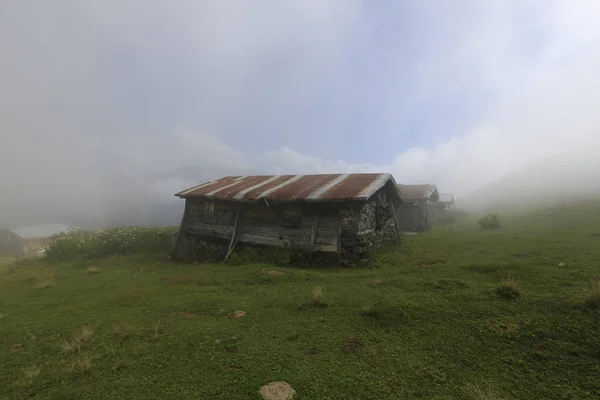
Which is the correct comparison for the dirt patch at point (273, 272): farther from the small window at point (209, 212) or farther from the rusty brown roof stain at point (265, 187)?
the small window at point (209, 212)

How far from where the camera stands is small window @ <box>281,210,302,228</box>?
1430cm

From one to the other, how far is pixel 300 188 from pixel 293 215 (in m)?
1.77

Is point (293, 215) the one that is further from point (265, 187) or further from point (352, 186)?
point (265, 187)

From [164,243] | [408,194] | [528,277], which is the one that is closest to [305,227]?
[528,277]

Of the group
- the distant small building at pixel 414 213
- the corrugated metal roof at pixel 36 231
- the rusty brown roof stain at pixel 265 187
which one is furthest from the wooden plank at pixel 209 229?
the corrugated metal roof at pixel 36 231

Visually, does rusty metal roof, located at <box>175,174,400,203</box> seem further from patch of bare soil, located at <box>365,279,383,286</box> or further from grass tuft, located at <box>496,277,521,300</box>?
grass tuft, located at <box>496,277,521,300</box>

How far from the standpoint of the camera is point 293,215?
14.5 metres

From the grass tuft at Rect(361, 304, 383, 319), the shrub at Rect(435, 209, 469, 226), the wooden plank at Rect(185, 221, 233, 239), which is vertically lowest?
the grass tuft at Rect(361, 304, 383, 319)

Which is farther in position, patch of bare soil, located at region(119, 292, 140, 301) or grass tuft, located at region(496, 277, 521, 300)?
patch of bare soil, located at region(119, 292, 140, 301)

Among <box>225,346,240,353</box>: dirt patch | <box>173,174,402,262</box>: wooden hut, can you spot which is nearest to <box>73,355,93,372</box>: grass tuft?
<box>225,346,240,353</box>: dirt patch

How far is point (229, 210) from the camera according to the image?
17250 millimetres

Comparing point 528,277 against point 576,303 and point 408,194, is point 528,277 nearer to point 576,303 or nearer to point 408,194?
point 576,303

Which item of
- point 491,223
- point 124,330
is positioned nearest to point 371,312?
point 124,330

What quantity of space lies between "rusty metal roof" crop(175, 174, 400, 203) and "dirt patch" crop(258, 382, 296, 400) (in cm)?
884
